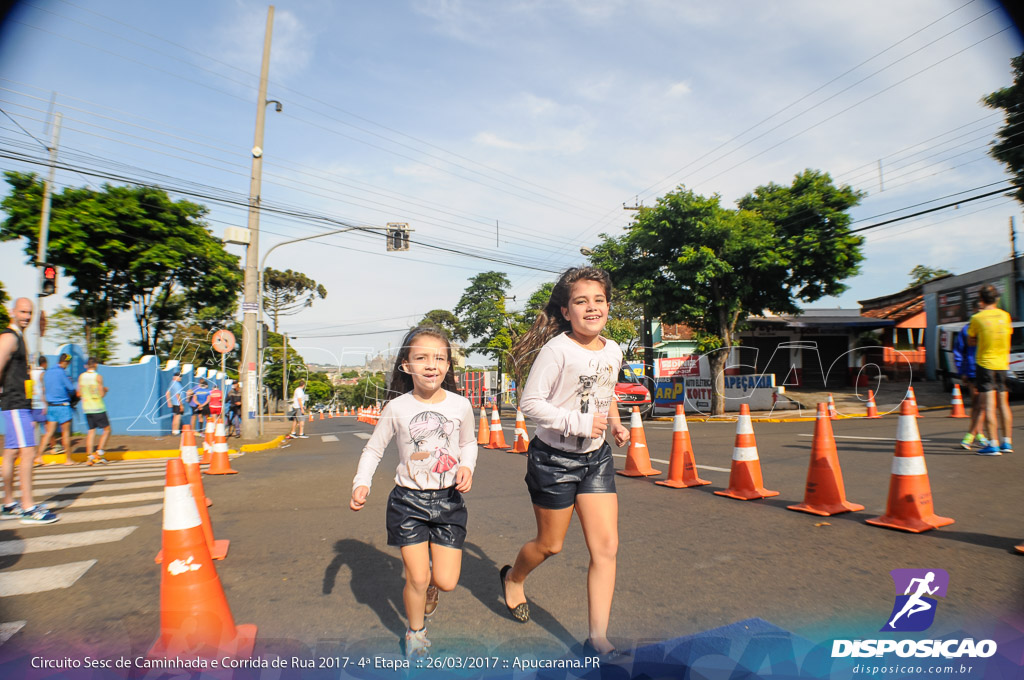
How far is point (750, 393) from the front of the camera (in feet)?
78.1

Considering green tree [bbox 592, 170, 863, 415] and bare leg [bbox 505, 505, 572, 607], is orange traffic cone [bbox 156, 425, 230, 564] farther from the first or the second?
green tree [bbox 592, 170, 863, 415]

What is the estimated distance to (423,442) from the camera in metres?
2.79

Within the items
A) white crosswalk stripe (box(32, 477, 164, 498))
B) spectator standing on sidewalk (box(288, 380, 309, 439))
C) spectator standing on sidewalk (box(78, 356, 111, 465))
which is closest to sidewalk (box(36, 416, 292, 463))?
spectator standing on sidewalk (box(78, 356, 111, 465))

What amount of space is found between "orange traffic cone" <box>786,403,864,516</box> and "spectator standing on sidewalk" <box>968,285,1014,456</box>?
134 inches

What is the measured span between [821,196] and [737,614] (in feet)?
69.2

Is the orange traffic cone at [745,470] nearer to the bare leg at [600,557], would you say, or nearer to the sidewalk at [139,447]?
the bare leg at [600,557]

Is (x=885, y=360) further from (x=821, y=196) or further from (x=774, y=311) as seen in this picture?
(x=821, y=196)

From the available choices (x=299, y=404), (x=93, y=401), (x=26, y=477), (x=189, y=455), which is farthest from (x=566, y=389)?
(x=299, y=404)

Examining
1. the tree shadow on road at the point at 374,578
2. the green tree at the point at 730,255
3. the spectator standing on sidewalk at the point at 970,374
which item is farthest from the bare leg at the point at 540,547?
the green tree at the point at 730,255

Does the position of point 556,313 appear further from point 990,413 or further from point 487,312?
point 487,312

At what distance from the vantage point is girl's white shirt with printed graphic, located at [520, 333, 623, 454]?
269cm

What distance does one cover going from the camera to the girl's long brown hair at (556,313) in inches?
116

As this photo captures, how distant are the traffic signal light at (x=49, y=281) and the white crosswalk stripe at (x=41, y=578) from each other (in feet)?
25.6

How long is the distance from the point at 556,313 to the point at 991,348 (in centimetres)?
662
